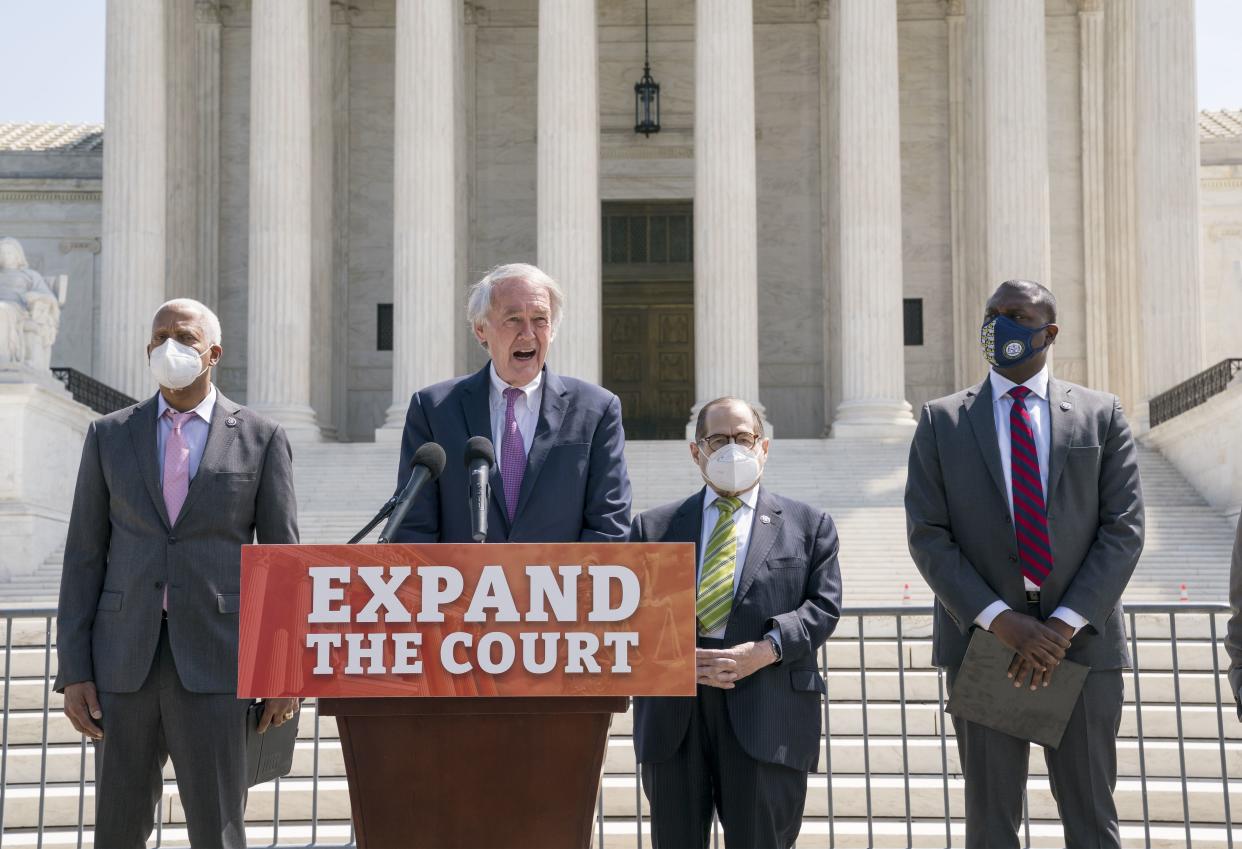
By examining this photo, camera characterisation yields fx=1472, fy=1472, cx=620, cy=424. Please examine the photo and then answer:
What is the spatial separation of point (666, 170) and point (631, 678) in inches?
1295

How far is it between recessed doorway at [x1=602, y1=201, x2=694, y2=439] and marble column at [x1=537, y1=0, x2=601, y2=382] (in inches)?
268

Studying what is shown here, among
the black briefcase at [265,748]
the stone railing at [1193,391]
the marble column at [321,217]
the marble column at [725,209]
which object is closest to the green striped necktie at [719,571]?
the black briefcase at [265,748]

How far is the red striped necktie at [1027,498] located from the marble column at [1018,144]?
23542 mm

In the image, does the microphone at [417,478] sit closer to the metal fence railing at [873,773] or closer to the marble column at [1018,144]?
the metal fence railing at [873,773]

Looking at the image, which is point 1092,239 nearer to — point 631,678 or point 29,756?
point 29,756

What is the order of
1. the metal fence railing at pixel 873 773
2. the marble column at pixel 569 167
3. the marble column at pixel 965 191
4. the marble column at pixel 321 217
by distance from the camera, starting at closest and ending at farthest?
the metal fence railing at pixel 873 773 → the marble column at pixel 569 167 → the marble column at pixel 321 217 → the marble column at pixel 965 191

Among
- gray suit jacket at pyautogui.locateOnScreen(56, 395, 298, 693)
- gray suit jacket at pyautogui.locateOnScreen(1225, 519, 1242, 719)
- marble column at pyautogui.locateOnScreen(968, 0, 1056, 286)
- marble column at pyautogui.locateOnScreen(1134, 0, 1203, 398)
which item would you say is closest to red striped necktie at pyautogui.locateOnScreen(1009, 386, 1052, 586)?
gray suit jacket at pyautogui.locateOnScreen(1225, 519, 1242, 719)

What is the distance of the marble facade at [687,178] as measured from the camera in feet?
116

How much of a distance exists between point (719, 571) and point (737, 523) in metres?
0.26

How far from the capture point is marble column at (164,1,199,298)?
3247cm

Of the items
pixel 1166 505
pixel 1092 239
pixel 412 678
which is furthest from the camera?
pixel 1092 239

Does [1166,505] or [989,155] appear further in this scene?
[989,155]

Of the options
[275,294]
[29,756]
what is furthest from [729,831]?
[275,294]

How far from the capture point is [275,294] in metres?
30.1
